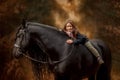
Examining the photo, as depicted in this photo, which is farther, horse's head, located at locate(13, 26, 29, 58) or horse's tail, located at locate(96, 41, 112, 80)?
horse's tail, located at locate(96, 41, 112, 80)

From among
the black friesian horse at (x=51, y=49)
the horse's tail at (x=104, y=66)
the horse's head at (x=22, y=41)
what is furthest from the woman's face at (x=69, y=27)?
the horse's tail at (x=104, y=66)

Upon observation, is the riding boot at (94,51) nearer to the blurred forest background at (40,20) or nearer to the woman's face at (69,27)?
the woman's face at (69,27)

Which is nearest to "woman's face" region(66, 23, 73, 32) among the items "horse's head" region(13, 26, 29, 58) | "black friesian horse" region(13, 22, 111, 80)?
"black friesian horse" region(13, 22, 111, 80)

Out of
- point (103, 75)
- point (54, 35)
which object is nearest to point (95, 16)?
point (103, 75)

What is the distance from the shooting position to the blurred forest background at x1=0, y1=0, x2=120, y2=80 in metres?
7.00

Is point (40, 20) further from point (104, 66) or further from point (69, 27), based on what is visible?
point (69, 27)

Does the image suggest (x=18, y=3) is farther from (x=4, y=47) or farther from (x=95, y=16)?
(x=95, y=16)

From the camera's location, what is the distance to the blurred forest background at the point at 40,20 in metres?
7.00

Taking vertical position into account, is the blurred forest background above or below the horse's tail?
above

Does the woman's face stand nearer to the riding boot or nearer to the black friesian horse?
the black friesian horse

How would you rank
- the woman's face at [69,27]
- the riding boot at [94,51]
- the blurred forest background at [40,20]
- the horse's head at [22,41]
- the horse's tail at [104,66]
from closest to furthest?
the horse's head at [22,41] < the woman's face at [69,27] < the riding boot at [94,51] < the horse's tail at [104,66] < the blurred forest background at [40,20]

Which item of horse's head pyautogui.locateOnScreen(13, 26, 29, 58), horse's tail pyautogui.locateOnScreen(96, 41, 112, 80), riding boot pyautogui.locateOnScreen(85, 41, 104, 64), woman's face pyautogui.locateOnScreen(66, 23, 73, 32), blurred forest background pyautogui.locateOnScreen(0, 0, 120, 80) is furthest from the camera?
blurred forest background pyautogui.locateOnScreen(0, 0, 120, 80)

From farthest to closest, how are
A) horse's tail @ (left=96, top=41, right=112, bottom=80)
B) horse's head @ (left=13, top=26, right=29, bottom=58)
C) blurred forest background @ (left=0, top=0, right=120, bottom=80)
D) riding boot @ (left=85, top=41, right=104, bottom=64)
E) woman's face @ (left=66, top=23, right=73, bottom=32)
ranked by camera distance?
blurred forest background @ (left=0, top=0, right=120, bottom=80), horse's tail @ (left=96, top=41, right=112, bottom=80), riding boot @ (left=85, top=41, right=104, bottom=64), woman's face @ (left=66, top=23, right=73, bottom=32), horse's head @ (left=13, top=26, right=29, bottom=58)

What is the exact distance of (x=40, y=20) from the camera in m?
7.04
